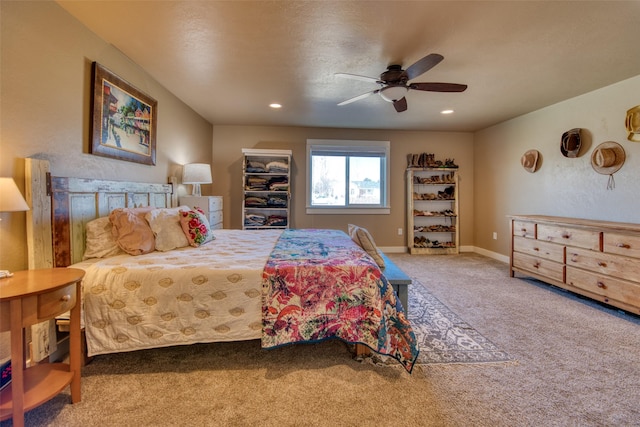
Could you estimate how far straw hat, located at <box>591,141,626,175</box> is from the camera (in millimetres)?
2984

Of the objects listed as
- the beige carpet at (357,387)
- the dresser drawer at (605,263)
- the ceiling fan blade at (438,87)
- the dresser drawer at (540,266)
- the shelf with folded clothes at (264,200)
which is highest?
the ceiling fan blade at (438,87)

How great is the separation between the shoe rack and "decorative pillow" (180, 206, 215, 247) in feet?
12.4

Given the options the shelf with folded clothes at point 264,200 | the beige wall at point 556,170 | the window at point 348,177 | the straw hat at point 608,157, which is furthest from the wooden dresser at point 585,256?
the shelf with folded clothes at point 264,200

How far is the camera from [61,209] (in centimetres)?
181

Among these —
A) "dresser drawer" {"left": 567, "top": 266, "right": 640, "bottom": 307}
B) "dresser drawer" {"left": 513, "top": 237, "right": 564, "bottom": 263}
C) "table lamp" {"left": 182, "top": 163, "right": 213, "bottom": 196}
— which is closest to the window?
"table lamp" {"left": 182, "top": 163, "right": 213, "bottom": 196}

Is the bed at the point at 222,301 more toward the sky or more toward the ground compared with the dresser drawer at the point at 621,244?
more toward the ground

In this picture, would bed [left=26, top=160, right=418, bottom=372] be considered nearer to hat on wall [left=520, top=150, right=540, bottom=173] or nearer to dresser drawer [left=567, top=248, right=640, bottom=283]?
dresser drawer [left=567, top=248, right=640, bottom=283]

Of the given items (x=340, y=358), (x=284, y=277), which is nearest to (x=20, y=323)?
(x=284, y=277)

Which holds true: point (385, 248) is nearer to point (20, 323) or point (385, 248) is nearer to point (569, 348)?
point (569, 348)

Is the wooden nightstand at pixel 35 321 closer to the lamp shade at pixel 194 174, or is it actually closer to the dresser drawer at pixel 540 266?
the lamp shade at pixel 194 174

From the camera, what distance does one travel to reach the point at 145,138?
9.16ft

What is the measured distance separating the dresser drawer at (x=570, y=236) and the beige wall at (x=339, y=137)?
2.26 m

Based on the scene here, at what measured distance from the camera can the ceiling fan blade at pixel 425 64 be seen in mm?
2008

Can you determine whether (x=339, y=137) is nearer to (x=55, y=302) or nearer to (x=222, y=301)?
(x=222, y=301)
